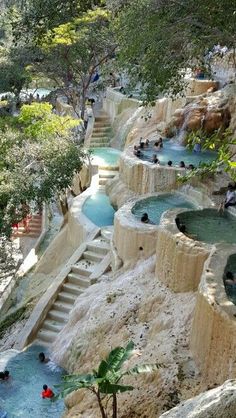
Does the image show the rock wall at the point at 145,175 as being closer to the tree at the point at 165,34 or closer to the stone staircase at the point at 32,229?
the tree at the point at 165,34

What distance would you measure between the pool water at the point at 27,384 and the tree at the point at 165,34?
7837mm

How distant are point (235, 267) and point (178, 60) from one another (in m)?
6.82

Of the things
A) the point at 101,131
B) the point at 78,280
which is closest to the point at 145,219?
the point at 78,280

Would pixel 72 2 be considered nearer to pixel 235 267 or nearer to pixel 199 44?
pixel 199 44

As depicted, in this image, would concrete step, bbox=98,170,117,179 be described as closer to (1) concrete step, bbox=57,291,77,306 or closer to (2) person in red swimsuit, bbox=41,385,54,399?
(1) concrete step, bbox=57,291,77,306

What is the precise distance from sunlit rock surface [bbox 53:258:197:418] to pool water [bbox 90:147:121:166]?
12.0 meters

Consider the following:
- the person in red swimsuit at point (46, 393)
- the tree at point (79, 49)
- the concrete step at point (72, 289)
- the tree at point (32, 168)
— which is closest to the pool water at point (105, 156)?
the tree at point (79, 49)

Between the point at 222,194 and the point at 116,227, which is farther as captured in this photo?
the point at 222,194

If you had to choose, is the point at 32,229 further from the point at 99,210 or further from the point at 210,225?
the point at 210,225

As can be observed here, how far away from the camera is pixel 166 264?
42.4 feet

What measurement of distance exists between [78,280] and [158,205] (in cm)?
343

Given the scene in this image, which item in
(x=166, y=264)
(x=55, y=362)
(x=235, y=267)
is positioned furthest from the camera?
(x=55, y=362)

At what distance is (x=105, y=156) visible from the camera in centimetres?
2870

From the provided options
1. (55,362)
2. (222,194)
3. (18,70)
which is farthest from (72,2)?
(18,70)
